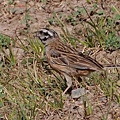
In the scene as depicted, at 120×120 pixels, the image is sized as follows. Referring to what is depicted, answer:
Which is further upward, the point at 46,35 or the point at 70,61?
the point at 46,35

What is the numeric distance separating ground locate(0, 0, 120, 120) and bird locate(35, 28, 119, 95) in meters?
0.15

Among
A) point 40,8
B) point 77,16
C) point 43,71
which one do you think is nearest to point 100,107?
point 43,71

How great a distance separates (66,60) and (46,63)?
80 cm

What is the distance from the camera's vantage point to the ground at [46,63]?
8.16m

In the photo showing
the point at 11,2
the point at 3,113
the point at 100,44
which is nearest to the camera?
the point at 3,113

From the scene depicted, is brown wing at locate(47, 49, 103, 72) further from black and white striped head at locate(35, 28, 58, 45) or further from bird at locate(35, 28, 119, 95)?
black and white striped head at locate(35, 28, 58, 45)

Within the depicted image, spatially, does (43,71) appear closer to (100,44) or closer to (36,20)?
(100,44)

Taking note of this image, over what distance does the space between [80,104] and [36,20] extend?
10.8 feet

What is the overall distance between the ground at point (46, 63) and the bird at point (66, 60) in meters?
0.15

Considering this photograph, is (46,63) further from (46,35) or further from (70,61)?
(70,61)

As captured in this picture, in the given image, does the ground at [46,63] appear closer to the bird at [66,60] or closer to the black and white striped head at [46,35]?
the bird at [66,60]

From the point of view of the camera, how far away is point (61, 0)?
11750 millimetres

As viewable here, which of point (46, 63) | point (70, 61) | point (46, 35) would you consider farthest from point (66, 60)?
point (46, 63)

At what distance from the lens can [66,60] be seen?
9.04 meters
